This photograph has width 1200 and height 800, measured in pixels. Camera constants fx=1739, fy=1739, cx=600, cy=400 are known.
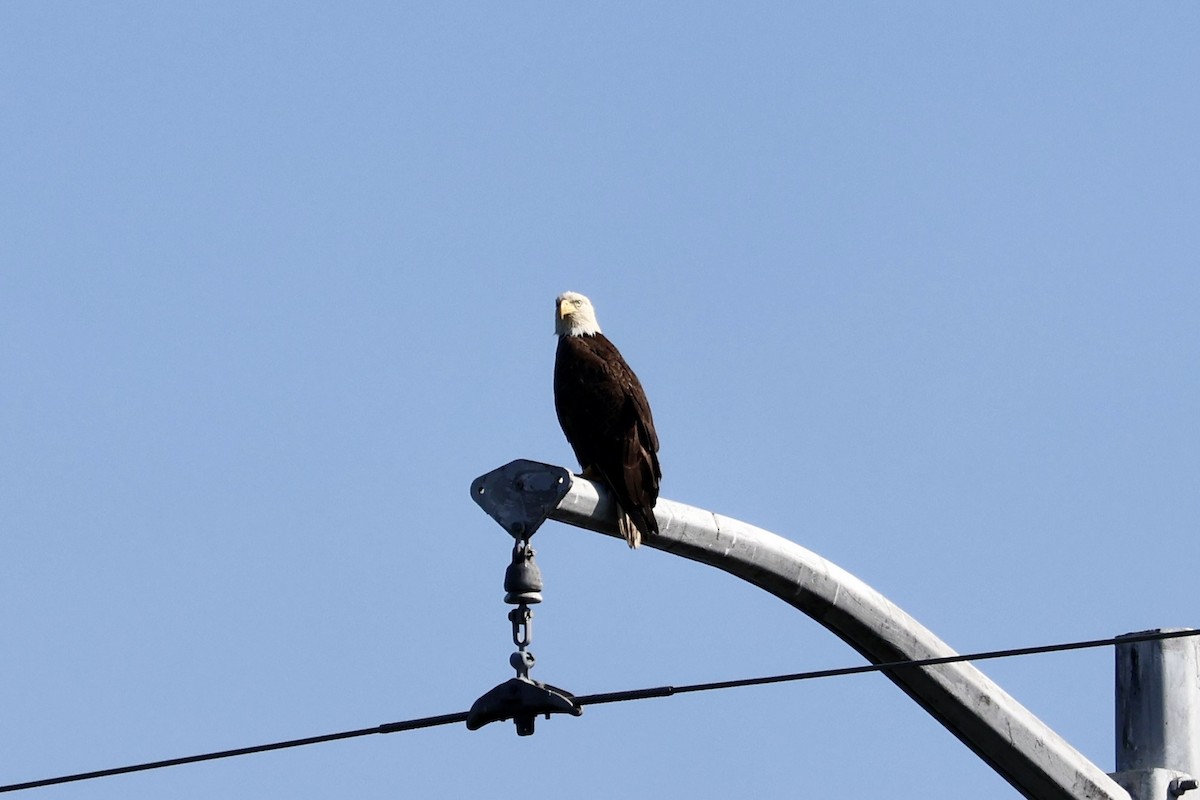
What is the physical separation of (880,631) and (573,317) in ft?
18.7

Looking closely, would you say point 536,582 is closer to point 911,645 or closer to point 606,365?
point 911,645

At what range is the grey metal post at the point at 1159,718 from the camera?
535 centimetres

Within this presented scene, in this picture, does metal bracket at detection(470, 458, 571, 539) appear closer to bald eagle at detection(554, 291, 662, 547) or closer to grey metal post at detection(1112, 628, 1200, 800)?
bald eagle at detection(554, 291, 662, 547)

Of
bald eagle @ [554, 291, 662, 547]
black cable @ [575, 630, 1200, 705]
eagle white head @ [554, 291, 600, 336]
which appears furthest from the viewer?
eagle white head @ [554, 291, 600, 336]

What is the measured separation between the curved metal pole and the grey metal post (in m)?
0.15

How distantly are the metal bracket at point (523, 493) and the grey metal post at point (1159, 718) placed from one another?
6.00 feet

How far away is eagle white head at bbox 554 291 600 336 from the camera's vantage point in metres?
10.5

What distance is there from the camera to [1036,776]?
203 inches

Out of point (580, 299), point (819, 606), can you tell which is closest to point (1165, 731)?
point (819, 606)

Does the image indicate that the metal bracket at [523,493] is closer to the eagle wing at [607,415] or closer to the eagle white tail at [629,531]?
the eagle white tail at [629,531]

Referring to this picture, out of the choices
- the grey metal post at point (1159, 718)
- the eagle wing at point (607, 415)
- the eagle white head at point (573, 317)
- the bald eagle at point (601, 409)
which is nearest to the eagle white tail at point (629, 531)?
the bald eagle at point (601, 409)

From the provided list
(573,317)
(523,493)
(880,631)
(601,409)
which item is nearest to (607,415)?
(601,409)

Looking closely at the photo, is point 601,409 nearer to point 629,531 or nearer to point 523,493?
point 629,531

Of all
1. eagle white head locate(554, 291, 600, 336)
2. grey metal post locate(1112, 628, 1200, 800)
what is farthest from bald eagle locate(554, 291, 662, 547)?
grey metal post locate(1112, 628, 1200, 800)
